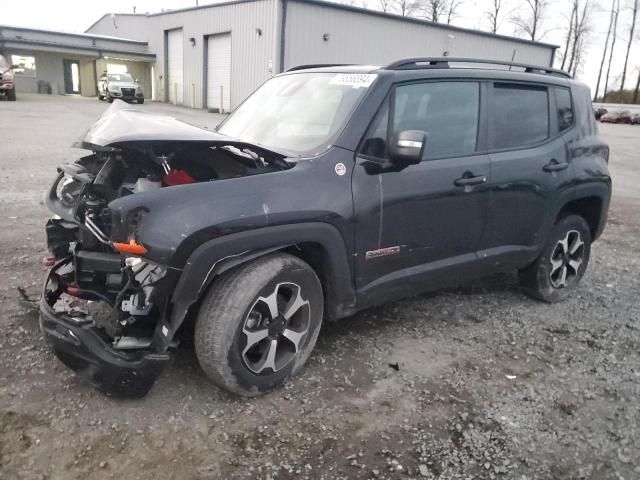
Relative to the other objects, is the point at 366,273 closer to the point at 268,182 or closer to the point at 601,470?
the point at 268,182

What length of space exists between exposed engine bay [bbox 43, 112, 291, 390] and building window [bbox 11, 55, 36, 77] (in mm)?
40454

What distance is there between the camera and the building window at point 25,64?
37188 mm

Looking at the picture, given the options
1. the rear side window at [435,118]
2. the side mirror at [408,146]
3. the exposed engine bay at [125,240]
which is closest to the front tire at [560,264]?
the rear side window at [435,118]

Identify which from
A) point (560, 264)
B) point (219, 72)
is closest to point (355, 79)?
point (560, 264)

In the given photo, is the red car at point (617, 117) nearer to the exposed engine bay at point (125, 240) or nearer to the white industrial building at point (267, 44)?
the white industrial building at point (267, 44)

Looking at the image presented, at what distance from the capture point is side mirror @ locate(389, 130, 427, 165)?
2994mm

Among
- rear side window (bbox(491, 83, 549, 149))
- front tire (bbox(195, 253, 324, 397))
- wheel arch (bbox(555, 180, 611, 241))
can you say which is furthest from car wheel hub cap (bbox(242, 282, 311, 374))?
wheel arch (bbox(555, 180, 611, 241))

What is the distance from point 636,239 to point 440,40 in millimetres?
24694

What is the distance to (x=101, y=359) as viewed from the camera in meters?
2.59

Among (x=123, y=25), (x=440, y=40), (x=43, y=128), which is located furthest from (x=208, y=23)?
(x=123, y=25)

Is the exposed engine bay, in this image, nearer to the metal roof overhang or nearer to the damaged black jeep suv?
the damaged black jeep suv

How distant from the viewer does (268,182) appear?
2.82 meters

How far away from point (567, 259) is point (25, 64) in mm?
41830

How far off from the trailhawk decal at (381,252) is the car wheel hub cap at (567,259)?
1.89 meters
